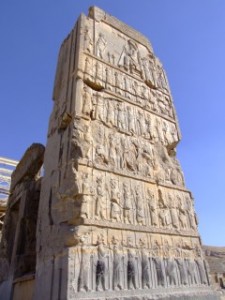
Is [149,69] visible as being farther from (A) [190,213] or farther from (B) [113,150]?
(A) [190,213]

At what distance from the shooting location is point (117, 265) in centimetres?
379

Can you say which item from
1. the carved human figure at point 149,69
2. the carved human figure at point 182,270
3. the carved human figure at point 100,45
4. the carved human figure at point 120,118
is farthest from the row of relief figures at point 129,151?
the carved human figure at point 100,45

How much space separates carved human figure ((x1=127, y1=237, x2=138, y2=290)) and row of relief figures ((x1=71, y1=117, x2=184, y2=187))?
124 cm

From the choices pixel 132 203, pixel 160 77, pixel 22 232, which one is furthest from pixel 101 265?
pixel 160 77

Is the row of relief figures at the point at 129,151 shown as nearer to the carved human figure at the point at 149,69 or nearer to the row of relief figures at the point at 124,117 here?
the row of relief figures at the point at 124,117

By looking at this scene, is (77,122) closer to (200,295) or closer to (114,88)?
(114,88)

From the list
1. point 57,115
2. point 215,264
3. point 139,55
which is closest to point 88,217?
point 57,115

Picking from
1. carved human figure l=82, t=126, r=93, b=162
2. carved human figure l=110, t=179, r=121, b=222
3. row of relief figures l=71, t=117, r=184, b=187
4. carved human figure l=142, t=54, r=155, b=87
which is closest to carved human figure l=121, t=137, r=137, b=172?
row of relief figures l=71, t=117, r=184, b=187

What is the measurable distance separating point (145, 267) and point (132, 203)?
3.31ft

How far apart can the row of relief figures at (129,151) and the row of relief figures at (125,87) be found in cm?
54

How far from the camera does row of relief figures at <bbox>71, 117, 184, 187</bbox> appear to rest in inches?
179

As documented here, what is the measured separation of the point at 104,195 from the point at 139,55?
4644mm

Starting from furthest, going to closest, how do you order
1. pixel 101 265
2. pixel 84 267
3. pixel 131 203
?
pixel 131 203
pixel 101 265
pixel 84 267

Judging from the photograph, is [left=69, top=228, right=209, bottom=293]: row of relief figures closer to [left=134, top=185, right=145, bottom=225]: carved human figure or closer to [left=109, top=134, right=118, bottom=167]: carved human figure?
[left=134, top=185, right=145, bottom=225]: carved human figure
